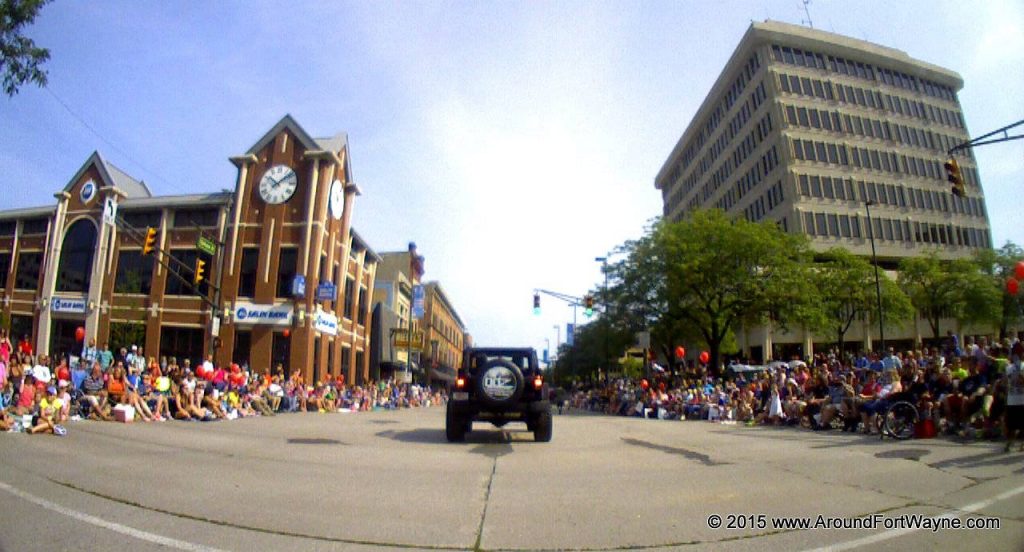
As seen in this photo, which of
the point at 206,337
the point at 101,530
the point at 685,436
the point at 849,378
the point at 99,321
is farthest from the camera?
the point at 99,321

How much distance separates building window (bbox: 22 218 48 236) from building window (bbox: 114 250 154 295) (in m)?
8.54

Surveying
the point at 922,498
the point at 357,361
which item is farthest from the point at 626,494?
the point at 357,361

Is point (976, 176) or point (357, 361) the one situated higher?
point (976, 176)

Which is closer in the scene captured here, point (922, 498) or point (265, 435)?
point (922, 498)

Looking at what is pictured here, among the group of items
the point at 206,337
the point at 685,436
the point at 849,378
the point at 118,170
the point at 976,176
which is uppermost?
the point at 976,176

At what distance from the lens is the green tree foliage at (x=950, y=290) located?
42.0 metres

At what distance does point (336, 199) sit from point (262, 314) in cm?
864

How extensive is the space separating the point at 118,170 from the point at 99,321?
11.6m

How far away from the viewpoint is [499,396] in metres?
10.2

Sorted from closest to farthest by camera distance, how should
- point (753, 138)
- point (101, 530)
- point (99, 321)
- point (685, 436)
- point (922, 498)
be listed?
point (101, 530), point (922, 498), point (685, 436), point (99, 321), point (753, 138)

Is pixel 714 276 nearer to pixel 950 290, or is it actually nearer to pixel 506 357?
pixel 506 357

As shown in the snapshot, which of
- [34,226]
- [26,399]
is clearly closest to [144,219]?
[34,226]

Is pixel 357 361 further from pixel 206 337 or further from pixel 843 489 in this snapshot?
pixel 843 489

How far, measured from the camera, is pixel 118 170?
3806cm
